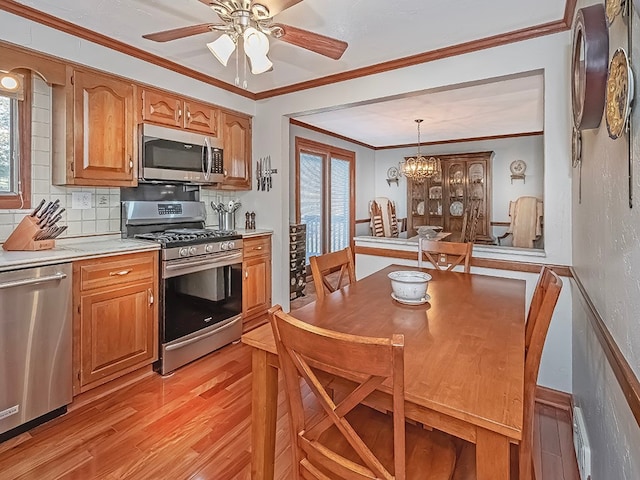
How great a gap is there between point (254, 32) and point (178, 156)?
1558 millimetres

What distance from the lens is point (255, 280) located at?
3480 millimetres

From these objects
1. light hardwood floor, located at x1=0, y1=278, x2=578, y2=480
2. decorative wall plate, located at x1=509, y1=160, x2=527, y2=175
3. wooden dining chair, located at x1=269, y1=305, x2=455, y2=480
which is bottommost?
light hardwood floor, located at x1=0, y1=278, x2=578, y2=480

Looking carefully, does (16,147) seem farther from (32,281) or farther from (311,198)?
(311,198)

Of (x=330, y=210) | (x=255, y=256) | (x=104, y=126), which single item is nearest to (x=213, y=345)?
(x=255, y=256)

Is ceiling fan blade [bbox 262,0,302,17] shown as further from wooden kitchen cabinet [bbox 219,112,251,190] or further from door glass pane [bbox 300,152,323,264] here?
door glass pane [bbox 300,152,323,264]

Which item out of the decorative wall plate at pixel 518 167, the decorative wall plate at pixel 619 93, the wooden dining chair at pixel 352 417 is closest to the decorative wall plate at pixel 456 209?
the decorative wall plate at pixel 518 167

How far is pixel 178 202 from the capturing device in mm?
3322

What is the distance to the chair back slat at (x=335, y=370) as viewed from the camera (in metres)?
0.77

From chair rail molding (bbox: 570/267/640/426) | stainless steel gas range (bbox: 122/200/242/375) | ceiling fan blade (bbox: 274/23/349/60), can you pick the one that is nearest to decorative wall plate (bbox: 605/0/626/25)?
chair rail molding (bbox: 570/267/640/426)

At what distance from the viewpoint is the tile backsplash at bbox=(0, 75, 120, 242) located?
2.36m

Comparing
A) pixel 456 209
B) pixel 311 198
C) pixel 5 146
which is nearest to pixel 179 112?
pixel 5 146

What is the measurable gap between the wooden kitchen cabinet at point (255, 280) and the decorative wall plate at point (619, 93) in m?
2.77

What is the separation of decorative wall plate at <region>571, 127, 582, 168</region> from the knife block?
3.01m

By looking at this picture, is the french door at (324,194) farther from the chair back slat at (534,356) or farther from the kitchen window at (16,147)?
the chair back slat at (534,356)
